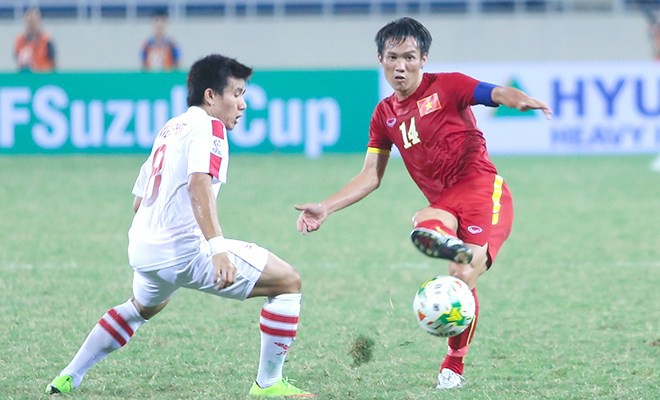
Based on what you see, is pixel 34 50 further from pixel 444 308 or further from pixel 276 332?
pixel 444 308

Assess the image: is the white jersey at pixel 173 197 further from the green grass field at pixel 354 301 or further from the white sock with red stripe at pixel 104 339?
the green grass field at pixel 354 301

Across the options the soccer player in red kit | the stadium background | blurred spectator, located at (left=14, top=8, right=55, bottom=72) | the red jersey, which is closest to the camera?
the soccer player in red kit

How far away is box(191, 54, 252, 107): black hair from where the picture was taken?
5.27m

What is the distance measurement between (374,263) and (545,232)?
242 cm

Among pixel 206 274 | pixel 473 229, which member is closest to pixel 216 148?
pixel 206 274

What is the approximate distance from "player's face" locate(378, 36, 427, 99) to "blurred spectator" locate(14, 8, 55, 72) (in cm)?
1445

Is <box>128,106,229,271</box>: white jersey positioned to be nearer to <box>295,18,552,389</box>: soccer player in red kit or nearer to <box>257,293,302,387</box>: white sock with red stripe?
<box>257,293,302,387</box>: white sock with red stripe

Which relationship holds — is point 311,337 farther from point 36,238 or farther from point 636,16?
point 636,16

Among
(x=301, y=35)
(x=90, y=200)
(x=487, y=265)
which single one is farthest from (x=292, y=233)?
(x=301, y=35)

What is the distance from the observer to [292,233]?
11242 millimetres

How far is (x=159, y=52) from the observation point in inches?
787

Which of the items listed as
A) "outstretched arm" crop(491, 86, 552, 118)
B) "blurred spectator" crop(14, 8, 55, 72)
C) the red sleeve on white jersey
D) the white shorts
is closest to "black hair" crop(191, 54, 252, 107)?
the red sleeve on white jersey

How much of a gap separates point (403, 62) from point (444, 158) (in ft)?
1.71

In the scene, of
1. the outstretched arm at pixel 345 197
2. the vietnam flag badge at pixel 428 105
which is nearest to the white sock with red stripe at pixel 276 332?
the outstretched arm at pixel 345 197
